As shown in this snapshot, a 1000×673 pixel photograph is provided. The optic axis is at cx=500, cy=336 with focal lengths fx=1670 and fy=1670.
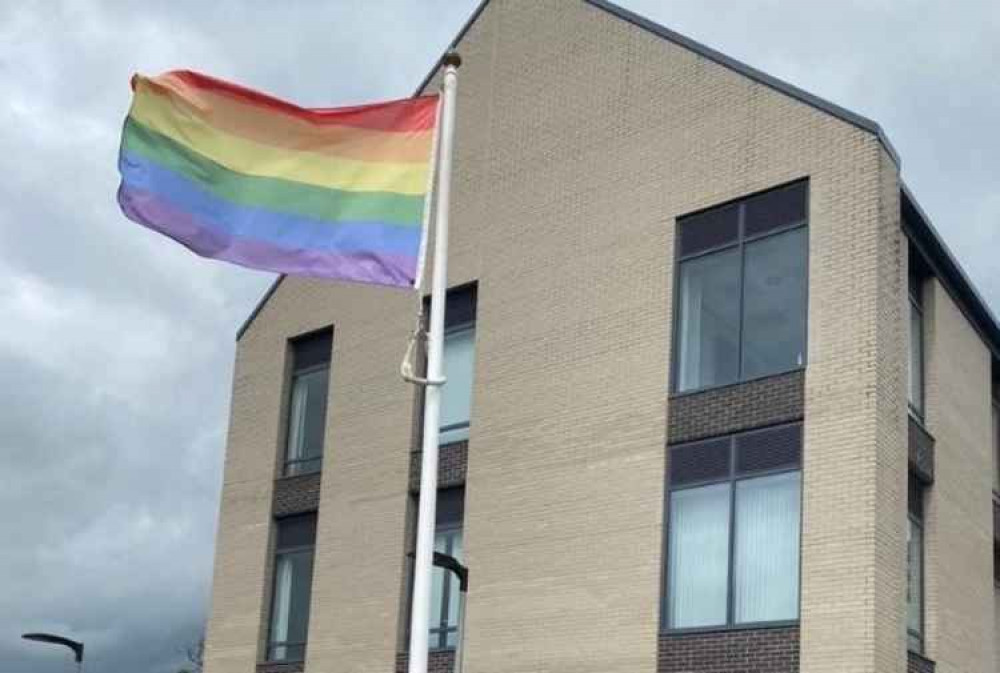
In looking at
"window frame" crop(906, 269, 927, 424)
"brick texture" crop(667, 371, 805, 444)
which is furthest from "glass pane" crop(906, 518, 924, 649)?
"brick texture" crop(667, 371, 805, 444)

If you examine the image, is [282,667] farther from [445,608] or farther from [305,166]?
[305,166]

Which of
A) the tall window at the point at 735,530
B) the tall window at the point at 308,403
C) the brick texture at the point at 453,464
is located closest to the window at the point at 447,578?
the brick texture at the point at 453,464

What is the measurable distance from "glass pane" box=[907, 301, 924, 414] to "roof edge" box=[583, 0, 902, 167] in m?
2.78

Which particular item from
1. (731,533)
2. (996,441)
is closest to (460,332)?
(731,533)

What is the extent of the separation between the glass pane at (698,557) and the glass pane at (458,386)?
4.93 m

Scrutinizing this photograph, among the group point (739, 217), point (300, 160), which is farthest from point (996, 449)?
point (300, 160)

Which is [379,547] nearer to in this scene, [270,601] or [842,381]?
[270,601]

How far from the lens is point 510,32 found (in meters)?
28.6

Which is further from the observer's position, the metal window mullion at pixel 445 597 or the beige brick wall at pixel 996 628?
the beige brick wall at pixel 996 628

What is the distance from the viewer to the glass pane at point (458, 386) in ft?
88.6

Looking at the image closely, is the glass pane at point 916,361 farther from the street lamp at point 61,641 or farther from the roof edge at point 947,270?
the street lamp at point 61,641

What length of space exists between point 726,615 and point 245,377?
13.3m

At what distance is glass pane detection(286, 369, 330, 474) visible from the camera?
99.2ft

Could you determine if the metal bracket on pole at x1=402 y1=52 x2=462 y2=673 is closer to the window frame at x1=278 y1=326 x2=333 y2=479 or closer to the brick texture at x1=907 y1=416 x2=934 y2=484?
the brick texture at x1=907 y1=416 x2=934 y2=484
